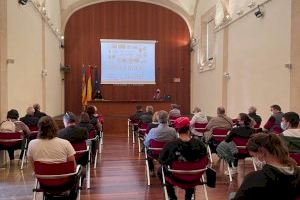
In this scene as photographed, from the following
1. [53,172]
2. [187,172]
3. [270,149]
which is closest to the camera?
[270,149]

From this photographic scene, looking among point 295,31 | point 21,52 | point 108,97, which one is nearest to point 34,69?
point 21,52

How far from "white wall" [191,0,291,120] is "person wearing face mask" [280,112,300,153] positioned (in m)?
3.43

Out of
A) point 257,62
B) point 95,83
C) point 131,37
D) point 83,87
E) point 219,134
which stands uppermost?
point 131,37

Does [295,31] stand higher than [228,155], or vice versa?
[295,31]

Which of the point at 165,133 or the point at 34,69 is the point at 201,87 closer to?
the point at 34,69

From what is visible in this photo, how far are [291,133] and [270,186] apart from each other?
7.31ft

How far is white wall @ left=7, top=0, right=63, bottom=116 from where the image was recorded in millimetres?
7664

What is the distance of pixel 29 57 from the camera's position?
909 cm

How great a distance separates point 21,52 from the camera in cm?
836

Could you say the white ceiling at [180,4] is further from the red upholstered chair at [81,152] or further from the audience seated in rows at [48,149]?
the audience seated in rows at [48,149]

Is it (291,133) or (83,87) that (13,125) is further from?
(83,87)

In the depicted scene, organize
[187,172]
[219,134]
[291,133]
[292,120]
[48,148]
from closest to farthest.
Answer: [48,148] → [187,172] → [291,133] → [292,120] → [219,134]

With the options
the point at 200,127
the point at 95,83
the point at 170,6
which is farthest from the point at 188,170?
the point at 170,6

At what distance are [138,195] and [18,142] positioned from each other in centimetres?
272
